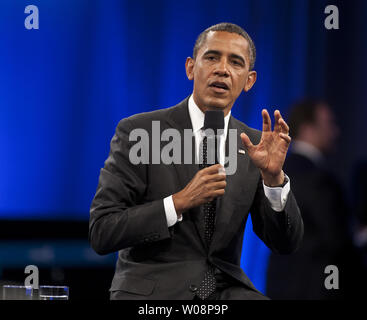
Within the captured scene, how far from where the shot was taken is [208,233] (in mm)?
2023

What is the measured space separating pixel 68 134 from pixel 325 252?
6.18 feet

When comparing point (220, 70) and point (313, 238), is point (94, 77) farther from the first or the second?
point (220, 70)

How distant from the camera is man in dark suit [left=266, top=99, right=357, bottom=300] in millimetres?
3004

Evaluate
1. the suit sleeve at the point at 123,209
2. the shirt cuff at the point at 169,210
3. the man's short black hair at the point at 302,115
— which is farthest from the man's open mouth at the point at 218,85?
the man's short black hair at the point at 302,115

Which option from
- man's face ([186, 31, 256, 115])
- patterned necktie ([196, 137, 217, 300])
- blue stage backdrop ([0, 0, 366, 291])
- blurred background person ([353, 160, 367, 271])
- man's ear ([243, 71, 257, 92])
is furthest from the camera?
blue stage backdrop ([0, 0, 366, 291])

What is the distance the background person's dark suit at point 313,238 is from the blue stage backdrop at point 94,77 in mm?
→ 1112

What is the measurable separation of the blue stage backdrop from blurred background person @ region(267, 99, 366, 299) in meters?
1.11

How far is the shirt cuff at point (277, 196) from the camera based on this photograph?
2018 mm

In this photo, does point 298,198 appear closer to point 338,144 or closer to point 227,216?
point 227,216

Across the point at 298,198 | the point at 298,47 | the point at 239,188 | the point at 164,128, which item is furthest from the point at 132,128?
the point at 298,47

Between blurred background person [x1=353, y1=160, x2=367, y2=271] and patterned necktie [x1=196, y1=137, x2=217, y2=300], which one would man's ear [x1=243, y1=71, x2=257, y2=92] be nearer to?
patterned necktie [x1=196, y1=137, x2=217, y2=300]

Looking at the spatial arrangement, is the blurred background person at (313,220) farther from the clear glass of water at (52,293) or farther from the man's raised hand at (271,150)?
the clear glass of water at (52,293)

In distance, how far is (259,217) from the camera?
2.15 metres

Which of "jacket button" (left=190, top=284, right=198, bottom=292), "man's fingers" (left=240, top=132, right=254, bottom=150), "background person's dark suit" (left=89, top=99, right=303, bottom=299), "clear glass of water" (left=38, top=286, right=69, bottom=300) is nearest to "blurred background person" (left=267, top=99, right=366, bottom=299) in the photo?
"background person's dark suit" (left=89, top=99, right=303, bottom=299)
